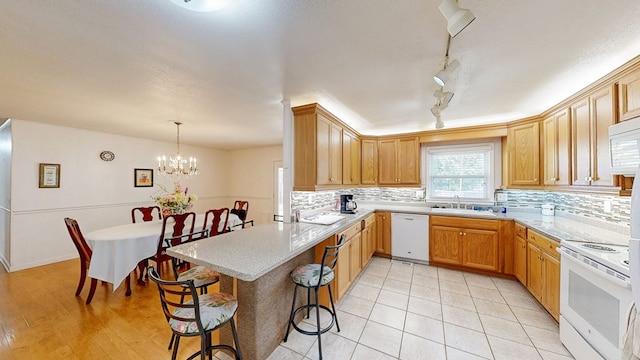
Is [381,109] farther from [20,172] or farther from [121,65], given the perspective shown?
[20,172]

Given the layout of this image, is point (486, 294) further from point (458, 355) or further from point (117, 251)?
point (117, 251)

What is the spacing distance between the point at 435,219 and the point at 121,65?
418 cm

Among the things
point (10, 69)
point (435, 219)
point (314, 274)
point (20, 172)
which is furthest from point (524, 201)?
point (20, 172)

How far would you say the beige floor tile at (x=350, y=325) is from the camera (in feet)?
6.76

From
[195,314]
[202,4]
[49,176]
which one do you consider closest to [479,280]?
[195,314]

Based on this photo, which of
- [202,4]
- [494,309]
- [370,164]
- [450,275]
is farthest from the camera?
[370,164]

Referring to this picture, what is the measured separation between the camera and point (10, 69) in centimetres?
195

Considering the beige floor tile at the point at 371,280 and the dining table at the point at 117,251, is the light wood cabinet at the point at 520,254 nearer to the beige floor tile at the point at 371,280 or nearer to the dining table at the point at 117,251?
the beige floor tile at the point at 371,280

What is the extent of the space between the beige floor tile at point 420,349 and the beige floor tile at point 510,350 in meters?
0.42

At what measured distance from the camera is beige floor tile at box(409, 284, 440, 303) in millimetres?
2695

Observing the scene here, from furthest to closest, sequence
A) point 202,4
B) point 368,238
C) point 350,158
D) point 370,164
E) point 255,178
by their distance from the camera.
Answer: point 255,178 < point 370,164 < point 350,158 < point 368,238 < point 202,4

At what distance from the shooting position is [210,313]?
Answer: 4.62 feet

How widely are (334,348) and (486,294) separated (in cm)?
211

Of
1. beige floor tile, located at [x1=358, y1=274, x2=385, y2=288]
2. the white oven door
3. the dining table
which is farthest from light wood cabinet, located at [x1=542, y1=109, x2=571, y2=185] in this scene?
the dining table
